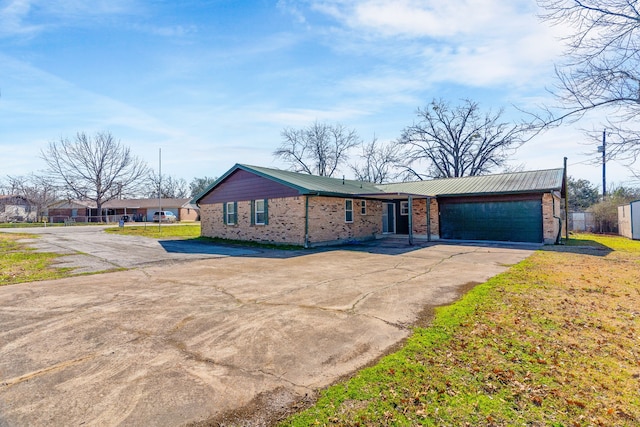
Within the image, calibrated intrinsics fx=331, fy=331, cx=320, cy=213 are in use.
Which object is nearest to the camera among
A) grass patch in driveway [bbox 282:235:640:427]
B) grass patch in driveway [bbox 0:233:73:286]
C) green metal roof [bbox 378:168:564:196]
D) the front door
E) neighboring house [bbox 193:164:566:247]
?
grass patch in driveway [bbox 282:235:640:427]

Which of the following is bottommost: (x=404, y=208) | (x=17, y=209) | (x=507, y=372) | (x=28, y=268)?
(x=507, y=372)

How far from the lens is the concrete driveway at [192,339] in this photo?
2.86 m

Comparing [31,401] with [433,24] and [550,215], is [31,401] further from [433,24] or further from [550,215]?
[550,215]

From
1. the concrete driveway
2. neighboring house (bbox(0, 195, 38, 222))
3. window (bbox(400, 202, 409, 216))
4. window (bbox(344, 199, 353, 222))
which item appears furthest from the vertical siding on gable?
neighboring house (bbox(0, 195, 38, 222))

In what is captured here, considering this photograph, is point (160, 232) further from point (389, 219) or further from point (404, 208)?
point (404, 208)

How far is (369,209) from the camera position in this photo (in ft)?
62.5

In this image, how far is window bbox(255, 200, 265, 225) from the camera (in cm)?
1714

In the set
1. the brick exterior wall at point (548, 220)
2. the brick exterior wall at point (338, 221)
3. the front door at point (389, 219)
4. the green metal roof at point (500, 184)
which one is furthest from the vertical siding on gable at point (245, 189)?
the brick exterior wall at point (548, 220)

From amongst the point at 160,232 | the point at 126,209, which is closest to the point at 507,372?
the point at 160,232

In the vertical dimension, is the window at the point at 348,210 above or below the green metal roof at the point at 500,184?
below

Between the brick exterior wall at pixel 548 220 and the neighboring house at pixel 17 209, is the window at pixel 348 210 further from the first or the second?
the neighboring house at pixel 17 209

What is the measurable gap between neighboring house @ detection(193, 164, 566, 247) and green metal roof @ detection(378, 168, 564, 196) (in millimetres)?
41

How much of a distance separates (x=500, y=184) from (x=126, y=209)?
55901 millimetres

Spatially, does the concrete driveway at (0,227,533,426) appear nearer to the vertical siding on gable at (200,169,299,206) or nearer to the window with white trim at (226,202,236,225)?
the vertical siding on gable at (200,169,299,206)
